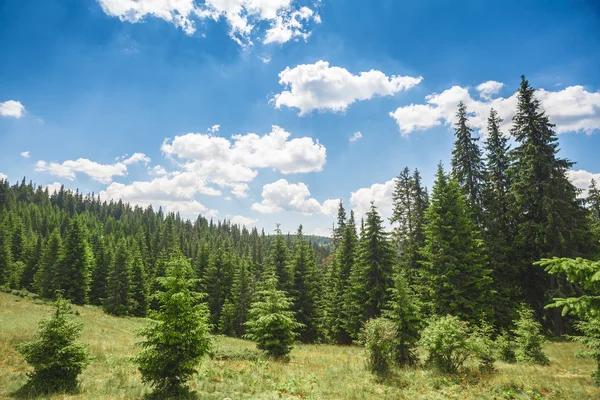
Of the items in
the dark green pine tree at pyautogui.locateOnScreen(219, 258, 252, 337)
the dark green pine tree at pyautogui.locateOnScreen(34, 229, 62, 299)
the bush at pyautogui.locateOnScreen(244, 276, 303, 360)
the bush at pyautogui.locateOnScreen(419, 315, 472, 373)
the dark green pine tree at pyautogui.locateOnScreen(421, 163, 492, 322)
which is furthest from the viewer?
the dark green pine tree at pyautogui.locateOnScreen(34, 229, 62, 299)

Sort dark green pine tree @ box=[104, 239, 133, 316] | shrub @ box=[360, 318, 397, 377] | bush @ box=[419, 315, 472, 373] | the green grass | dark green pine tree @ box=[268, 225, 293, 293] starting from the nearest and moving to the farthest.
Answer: the green grass < bush @ box=[419, 315, 472, 373] < shrub @ box=[360, 318, 397, 377] < dark green pine tree @ box=[268, 225, 293, 293] < dark green pine tree @ box=[104, 239, 133, 316]

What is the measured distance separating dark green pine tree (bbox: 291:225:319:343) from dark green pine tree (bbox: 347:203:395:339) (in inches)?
257

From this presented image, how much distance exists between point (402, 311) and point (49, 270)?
188 feet

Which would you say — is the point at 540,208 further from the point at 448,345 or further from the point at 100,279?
the point at 100,279

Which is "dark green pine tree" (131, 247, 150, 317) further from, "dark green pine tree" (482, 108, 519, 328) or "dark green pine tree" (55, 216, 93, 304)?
"dark green pine tree" (482, 108, 519, 328)

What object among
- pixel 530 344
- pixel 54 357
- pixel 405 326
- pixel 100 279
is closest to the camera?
pixel 54 357

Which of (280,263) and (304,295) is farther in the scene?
(280,263)

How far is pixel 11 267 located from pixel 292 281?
173 feet

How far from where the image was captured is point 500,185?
2784 centimetres

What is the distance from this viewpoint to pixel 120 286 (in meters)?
47.1

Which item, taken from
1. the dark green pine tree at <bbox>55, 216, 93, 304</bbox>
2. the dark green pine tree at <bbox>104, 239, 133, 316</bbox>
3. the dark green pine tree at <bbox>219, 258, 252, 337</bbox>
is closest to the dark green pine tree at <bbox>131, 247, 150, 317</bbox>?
the dark green pine tree at <bbox>104, 239, 133, 316</bbox>

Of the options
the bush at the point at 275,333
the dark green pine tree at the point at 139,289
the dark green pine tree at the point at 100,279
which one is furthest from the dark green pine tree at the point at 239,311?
the bush at the point at 275,333

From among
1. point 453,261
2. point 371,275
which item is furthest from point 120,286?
point 453,261

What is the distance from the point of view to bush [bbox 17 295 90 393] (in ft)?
34.0
